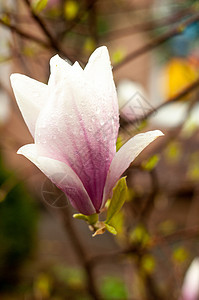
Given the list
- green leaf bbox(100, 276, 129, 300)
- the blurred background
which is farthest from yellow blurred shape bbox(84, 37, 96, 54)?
green leaf bbox(100, 276, 129, 300)

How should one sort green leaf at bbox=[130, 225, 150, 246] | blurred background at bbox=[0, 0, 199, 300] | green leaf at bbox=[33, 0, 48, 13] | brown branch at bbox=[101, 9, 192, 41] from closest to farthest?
green leaf at bbox=[33, 0, 48, 13] < blurred background at bbox=[0, 0, 199, 300] < green leaf at bbox=[130, 225, 150, 246] < brown branch at bbox=[101, 9, 192, 41]

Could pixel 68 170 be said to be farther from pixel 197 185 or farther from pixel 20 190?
pixel 20 190

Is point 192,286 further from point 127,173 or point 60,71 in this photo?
point 60,71

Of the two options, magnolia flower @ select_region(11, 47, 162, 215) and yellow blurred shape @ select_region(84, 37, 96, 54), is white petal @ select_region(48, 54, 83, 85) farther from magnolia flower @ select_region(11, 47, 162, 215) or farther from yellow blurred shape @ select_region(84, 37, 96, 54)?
yellow blurred shape @ select_region(84, 37, 96, 54)

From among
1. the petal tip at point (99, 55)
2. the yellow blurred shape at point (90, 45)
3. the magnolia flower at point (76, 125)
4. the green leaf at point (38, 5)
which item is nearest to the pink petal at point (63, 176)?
the magnolia flower at point (76, 125)

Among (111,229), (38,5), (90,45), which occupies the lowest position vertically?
(111,229)

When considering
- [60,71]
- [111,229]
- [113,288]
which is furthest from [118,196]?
[113,288]
